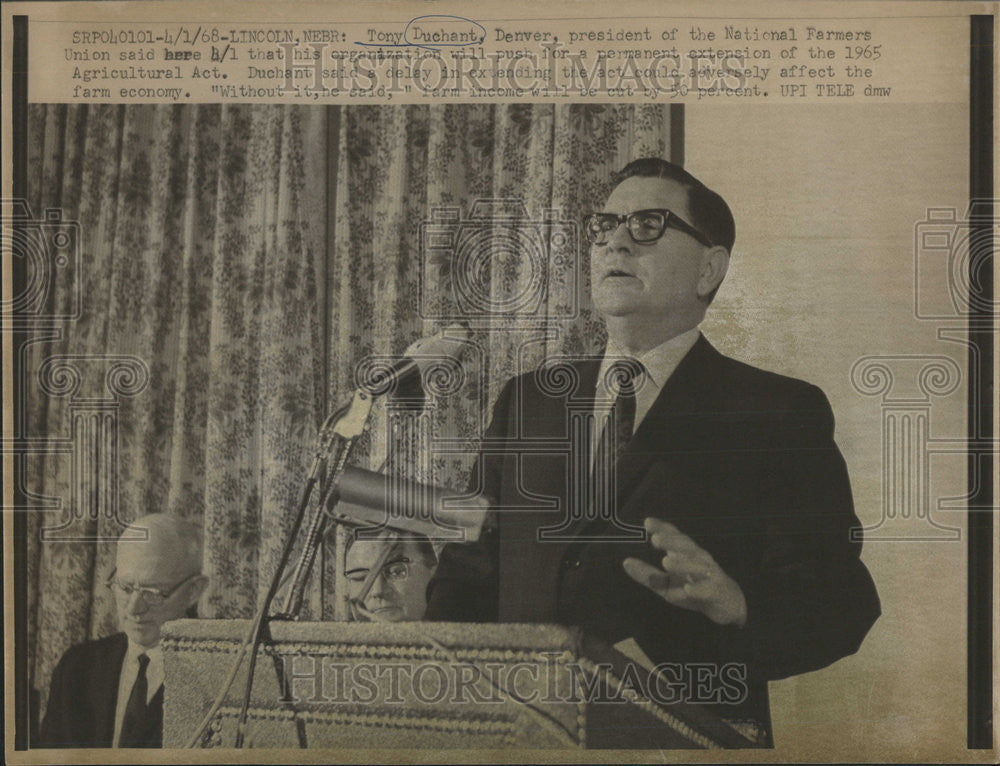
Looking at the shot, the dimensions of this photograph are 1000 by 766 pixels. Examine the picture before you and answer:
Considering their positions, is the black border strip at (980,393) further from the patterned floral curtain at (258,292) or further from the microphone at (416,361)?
the microphone at (416,361)

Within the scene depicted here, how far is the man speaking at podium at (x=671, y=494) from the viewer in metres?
3.03

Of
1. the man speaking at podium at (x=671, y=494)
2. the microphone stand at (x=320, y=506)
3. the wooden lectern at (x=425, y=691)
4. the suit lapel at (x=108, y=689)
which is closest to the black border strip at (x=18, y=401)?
the suit lapel at (x=108, y=689)

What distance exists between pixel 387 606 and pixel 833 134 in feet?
6.62

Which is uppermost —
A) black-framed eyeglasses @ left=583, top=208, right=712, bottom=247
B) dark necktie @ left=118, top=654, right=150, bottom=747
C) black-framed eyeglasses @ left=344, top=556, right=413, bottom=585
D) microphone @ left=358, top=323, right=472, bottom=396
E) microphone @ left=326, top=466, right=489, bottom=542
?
black-framed eyeglasses @ left=583, top=208, right=712, bottom=247

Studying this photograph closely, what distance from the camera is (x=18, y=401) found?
319cm

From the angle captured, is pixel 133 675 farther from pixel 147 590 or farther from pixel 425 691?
pixel 425 691

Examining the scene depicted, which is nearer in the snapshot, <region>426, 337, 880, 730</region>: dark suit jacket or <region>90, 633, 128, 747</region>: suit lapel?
<region>426, 337, 880, 730</region>: dark suit jacket

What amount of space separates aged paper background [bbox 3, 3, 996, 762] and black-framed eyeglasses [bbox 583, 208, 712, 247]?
16 centimetres

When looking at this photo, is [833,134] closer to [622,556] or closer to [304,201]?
[622,556]

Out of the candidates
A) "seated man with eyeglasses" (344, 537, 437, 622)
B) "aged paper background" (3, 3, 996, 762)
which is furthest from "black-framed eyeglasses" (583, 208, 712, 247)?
"seated man with eyeglasses" (344, 537, 437, 622)

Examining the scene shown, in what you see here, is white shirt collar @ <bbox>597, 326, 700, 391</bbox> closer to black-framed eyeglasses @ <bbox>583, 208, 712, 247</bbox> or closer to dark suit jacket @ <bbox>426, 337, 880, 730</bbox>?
dark suit jacket @ <bbox>426, 337, 880, 730</bbox>

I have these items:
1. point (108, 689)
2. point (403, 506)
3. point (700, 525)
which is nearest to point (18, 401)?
point (108, 689)

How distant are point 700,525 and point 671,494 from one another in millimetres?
126

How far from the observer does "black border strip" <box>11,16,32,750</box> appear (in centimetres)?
315
